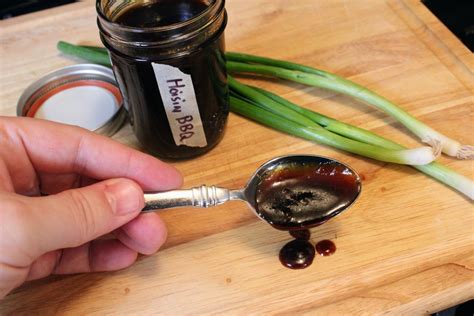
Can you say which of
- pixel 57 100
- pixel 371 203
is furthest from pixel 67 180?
pixel 371 203

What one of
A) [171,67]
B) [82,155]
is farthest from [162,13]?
[82,155]

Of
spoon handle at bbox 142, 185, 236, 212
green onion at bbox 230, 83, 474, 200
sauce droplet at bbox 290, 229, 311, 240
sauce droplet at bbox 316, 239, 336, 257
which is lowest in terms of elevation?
sauce droplet at bbox 316, 239, 336, 257

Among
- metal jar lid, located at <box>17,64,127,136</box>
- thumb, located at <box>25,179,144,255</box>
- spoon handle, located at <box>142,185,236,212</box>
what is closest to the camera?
thumb, located at <box>25,179,144,255</box>

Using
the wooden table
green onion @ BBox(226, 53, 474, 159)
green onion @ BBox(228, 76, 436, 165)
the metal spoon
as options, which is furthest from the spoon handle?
green onion @ BBox(226, 53, 474, 159)

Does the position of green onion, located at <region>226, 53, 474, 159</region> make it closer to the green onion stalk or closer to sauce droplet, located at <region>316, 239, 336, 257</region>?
the green onion stalk

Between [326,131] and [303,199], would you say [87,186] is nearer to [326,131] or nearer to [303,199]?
[303,199]

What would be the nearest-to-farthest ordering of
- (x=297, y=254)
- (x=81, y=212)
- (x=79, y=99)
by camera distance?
1. (x=81, y=212)
2. (x=297, y=254)
3. (x=79, y=99)
